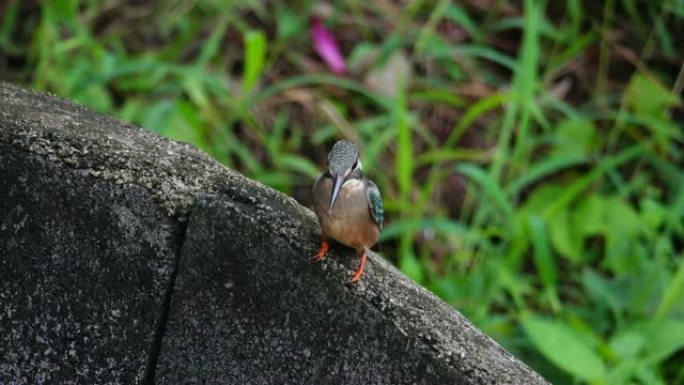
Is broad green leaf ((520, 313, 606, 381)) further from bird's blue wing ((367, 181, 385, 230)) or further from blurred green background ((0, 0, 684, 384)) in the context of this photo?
bird's blue wing ((367, 181, 385, 230))

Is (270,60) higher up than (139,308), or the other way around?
(270,60)

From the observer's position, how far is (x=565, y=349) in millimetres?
3297

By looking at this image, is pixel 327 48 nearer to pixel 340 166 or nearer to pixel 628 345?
pixel 628 345

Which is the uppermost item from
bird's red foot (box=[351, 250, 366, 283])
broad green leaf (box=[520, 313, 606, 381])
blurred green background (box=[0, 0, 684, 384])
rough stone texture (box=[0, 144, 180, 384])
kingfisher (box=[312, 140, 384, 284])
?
blurred green background (box=[0, 0, 684, 384])

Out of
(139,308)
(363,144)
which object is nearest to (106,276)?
(139,308)

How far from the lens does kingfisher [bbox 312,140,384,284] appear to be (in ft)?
6.82

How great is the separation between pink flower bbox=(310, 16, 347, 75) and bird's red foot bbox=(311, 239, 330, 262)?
2.96m

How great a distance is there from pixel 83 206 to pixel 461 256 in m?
2.54

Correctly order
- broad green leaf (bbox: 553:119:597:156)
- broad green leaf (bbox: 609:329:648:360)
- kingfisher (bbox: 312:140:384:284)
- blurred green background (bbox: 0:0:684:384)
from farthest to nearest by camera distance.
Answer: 1. broad green leaf (bbox: 553:119:597:156)
2. blurred green background (bbox: 0:0:684:384)
3. broad green leaf (bbox: 609:329:648:360)
4. kingfisher (bbox: 312:140:384:284)

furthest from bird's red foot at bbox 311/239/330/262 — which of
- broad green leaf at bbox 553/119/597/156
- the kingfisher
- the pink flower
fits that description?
the pink flower

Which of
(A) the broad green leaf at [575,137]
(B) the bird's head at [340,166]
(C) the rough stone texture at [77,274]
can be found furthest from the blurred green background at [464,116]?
(C) the rough stone texture at [77,274]

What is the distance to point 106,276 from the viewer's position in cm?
196

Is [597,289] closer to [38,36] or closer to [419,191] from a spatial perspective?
[419,191]

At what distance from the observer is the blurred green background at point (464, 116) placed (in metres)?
4.00
